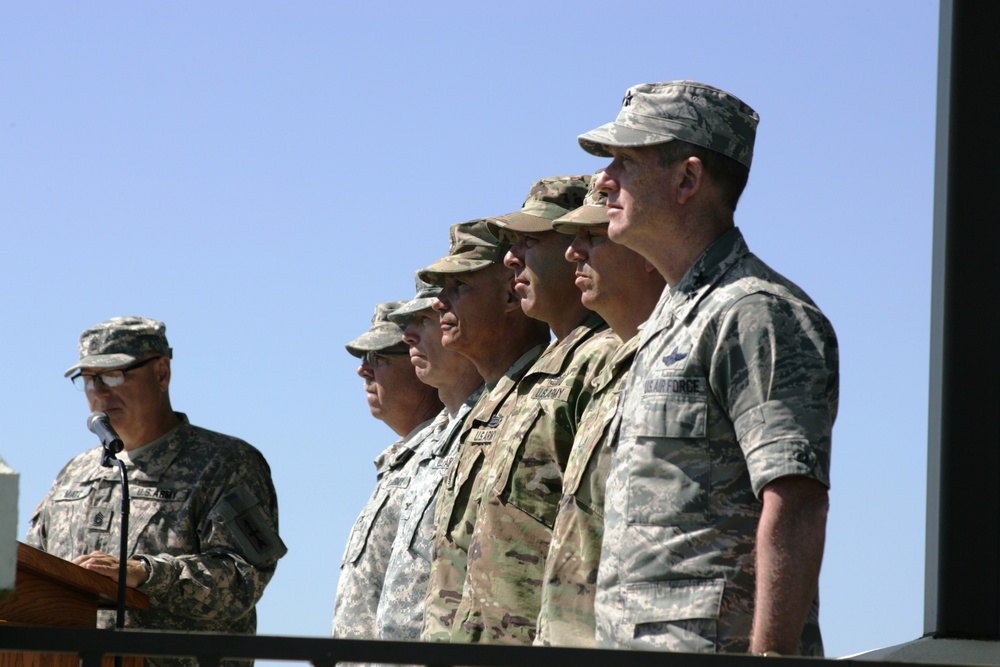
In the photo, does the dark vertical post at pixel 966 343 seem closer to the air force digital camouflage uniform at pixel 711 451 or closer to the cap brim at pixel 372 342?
the air force digital camouflage uniform at pixel 711 451

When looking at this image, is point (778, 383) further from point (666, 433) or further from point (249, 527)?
point (249, 527)

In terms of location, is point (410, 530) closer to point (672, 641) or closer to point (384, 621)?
point (384, 621)

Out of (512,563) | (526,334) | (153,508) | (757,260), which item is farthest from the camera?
(153,508)

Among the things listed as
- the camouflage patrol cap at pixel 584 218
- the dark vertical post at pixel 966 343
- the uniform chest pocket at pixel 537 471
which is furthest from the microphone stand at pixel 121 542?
the dark vertical post at pixel 966 343

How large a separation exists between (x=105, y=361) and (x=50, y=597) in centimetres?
209

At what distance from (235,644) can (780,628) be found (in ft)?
3.89

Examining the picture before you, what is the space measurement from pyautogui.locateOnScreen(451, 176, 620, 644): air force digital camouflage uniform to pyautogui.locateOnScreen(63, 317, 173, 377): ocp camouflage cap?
280 cm

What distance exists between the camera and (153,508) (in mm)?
6836

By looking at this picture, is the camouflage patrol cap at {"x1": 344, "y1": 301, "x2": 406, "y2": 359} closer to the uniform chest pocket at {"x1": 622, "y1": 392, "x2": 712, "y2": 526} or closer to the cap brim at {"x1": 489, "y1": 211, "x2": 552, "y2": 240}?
the cap brim at {"x1": 489, "y1": 211, "x2": 552, "y2": 240}

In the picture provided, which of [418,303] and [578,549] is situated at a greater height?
[418,303]

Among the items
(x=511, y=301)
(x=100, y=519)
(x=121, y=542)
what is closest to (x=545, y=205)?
(x=511, y=301)

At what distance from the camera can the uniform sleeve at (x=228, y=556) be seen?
6418 mm

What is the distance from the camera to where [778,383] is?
345cm

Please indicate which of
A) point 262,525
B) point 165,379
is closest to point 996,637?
point 262,525
